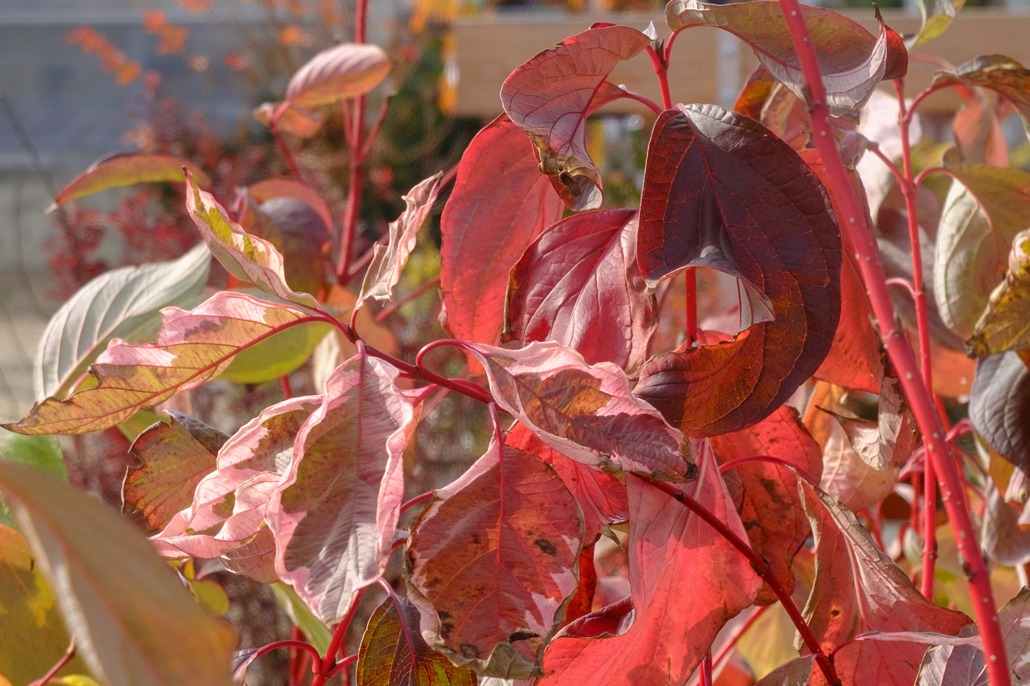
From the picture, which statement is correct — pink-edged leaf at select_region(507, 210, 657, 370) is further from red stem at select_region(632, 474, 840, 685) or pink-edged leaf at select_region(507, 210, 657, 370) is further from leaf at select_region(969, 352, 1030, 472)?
leaf at select_region(969, 352, 1030, 472)

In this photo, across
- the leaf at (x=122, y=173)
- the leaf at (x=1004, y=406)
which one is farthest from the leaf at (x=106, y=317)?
the leaf at (x=1004, y=406)

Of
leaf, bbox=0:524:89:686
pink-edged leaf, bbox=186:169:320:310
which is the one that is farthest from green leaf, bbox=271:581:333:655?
pink-edged leaf, bbox=186:169:320:310

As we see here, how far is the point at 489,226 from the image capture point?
386mm

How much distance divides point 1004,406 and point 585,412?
0.90ft

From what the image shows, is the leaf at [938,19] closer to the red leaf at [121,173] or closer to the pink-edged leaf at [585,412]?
the pink-edged leaf at [585,412]

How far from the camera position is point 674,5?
33 cm

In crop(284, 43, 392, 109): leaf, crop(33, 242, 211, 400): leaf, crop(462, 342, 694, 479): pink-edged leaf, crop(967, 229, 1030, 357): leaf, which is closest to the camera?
crop(462, 342, 694, 479): pink-edged leaf

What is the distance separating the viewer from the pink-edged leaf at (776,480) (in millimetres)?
390

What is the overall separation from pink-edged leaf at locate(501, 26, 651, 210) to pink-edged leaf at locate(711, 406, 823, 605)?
14 cm

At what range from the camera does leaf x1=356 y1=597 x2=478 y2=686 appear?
0.33 m

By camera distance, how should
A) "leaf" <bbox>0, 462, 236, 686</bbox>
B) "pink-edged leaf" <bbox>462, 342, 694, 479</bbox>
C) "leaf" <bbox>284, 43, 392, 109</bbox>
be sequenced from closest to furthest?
"leaf" <bbox>0, 462, 236, 686</bbox>
"pink-edged leaf" <bbox>462, 342, 694, 479</bbox>
"leaf" <bbox>284, 43, 392, 109</bbox>

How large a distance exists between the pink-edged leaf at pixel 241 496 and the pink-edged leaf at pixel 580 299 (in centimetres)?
9

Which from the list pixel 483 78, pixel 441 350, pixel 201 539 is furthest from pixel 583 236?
pixel 441 350

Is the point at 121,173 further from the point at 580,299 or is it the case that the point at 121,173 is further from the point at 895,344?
the point at 895,344
